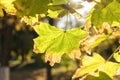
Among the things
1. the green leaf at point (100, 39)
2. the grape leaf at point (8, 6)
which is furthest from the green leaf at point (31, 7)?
the green leaf at point (100, 39)

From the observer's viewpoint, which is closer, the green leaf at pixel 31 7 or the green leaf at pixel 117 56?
the green leaf at pixel 31 7

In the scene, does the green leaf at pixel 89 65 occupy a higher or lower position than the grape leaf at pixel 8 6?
lower

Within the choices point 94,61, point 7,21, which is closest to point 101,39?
point 94,61

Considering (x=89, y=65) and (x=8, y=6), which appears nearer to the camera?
(x=8, y=6)

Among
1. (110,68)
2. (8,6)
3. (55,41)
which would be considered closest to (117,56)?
(110,68)

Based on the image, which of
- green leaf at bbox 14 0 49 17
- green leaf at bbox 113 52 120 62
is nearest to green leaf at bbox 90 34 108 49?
green leaf at bbox 113 52 120 62

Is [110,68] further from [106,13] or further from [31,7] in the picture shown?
[31,7]

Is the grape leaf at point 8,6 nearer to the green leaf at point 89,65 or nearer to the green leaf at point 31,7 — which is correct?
the green leaf at point 31,7
